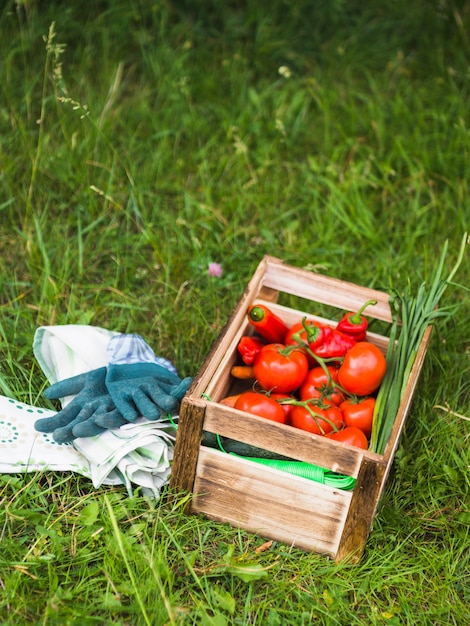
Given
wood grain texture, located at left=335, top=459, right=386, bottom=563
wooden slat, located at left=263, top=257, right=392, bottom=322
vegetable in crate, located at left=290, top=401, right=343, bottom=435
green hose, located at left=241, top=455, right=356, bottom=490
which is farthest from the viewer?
wooden slat, located at left=263, top=257, right=392, bottom=322

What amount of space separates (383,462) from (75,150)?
1963 millimetres

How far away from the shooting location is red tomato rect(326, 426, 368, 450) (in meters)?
2.16

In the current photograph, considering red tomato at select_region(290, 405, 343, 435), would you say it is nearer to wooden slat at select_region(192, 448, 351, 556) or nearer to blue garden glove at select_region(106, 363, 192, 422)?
wooden slat at select_region(192, 448, 351, 556)

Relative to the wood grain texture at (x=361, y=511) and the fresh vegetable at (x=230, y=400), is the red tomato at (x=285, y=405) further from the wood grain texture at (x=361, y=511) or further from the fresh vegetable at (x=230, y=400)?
the wood grain texture at (x=361, y=511)

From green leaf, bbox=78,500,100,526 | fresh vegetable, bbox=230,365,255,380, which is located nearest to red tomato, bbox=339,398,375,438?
fresh vegetable, bbox=230,365,255,380

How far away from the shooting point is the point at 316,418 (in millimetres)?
2217

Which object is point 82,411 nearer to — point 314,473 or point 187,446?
point 187,446

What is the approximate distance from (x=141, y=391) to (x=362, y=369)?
25.0 inches

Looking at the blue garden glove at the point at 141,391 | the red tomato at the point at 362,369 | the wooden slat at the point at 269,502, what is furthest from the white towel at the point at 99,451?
the red tomato at the point at 362,369

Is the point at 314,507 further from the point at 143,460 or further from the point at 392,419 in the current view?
the point at 143,460

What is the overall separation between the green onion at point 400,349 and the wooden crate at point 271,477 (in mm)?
43

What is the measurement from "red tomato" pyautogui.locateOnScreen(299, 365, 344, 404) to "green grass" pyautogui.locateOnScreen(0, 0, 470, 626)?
0.90 ft

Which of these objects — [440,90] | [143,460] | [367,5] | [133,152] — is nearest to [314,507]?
[143,460]

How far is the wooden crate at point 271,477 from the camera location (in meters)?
2.00
